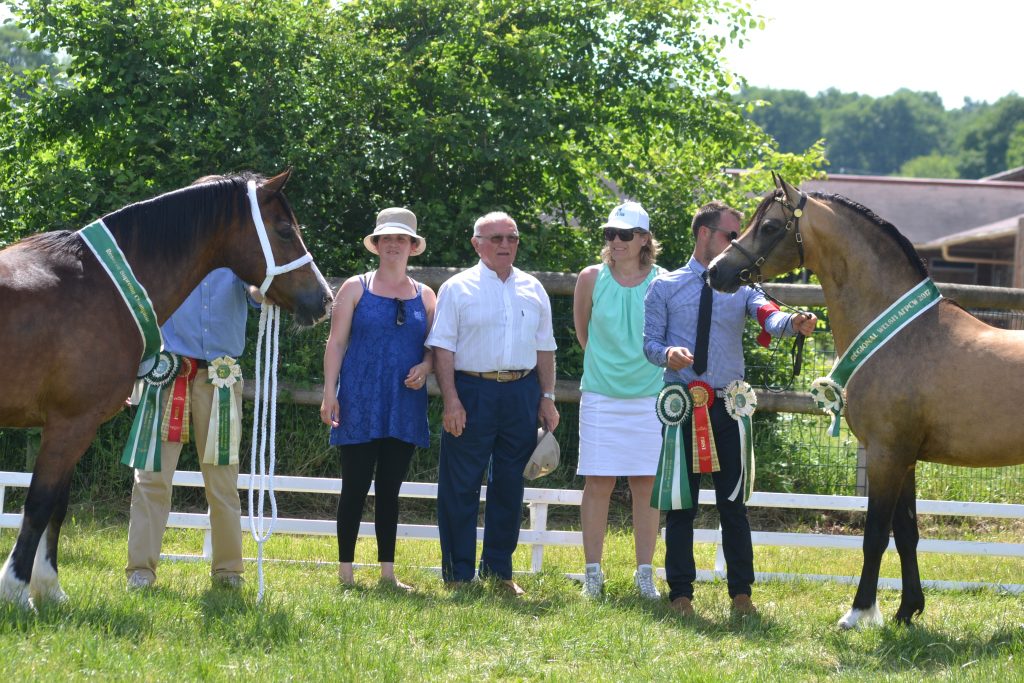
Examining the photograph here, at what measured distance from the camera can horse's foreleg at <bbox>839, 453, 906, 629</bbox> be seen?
5461 mm

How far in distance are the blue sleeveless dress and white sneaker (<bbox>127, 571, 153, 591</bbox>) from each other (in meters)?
1.18

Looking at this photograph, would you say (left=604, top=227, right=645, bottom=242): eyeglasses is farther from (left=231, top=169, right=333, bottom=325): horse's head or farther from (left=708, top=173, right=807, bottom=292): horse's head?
(left=231, top=169, right=333, bottom=325): horse's head

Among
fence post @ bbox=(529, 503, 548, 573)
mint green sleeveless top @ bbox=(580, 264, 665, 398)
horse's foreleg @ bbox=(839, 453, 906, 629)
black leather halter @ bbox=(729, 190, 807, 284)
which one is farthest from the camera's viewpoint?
fence post @ bbox=(529, 503, 548, 573)

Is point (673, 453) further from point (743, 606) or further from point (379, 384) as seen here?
point (379, 384)

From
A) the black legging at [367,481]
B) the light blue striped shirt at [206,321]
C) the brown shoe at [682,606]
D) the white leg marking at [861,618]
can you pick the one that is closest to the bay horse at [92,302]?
the light blue striped shirt at [206,321]

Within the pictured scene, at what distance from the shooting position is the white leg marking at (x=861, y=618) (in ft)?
17.7

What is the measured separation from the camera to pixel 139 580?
18.3ft

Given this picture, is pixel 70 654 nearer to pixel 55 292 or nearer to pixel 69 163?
pixel 55 292

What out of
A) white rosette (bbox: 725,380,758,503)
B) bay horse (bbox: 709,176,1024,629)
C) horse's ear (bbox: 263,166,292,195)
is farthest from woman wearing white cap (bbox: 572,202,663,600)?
horse's ear (bbox: 263,166,292,195)

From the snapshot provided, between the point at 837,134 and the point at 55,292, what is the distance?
124 metres

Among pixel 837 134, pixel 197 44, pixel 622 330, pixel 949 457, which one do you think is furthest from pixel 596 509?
pixel 837 134

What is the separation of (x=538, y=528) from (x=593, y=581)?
0.94 metres

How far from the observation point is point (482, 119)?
9016 millimetres

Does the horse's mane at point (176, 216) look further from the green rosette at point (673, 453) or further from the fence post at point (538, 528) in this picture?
the fence post at point (538, 528)
